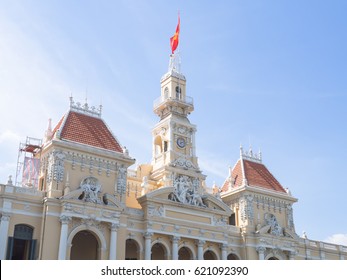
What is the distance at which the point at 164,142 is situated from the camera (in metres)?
48.5

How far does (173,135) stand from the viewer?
48.2 meters

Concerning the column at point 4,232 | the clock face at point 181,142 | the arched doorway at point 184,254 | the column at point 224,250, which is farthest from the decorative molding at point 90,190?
the column at point 224,250

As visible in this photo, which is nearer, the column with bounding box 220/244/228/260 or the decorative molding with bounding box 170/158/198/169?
the column with bounding box 220/244/228/260

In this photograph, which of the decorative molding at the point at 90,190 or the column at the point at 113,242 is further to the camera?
the decorative molding at the point at 90,190

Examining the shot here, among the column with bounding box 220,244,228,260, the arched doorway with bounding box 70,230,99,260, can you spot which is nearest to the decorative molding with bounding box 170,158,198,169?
the column with bounding box 220,244,228,260

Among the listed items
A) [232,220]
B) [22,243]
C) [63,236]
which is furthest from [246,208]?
[22,243]

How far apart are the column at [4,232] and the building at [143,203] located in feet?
0.22

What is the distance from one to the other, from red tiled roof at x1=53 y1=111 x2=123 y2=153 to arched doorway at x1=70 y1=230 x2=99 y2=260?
7357 millimetres

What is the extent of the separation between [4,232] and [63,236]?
4013 mm

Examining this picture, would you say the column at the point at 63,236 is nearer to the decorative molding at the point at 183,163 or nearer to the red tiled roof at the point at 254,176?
the decorative molding at the point at 183,163

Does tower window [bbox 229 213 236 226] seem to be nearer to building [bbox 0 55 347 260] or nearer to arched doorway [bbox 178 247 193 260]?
building [bbox 0 55 347 260]

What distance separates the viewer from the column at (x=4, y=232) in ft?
109

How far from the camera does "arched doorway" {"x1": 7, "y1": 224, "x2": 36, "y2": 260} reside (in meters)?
34.3
